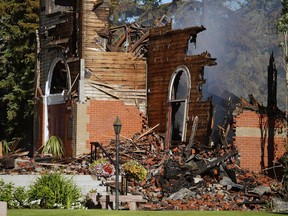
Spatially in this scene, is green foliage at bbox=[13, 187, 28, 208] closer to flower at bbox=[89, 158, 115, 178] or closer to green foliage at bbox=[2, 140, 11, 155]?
flower at bbox=[89, 158, 115, 178]

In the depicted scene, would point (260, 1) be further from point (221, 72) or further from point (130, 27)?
point (130, 27)

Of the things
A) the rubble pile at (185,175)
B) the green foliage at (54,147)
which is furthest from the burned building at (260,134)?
the green foliage at (54,147)

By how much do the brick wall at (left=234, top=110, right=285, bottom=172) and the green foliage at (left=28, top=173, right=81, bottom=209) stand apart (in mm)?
7834

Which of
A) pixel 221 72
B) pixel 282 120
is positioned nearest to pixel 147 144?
pixel 282 120

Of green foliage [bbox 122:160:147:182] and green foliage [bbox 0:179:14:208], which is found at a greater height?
green foliage [bbox 122:160:147:182]

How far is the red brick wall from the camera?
3712 cm

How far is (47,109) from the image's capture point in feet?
134

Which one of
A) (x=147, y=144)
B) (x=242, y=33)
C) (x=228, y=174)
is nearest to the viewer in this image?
(x=228, y=174)

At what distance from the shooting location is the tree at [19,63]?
1881 inches

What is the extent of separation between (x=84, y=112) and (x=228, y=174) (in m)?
6.39

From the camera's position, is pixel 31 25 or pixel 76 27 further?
pixel 31 25

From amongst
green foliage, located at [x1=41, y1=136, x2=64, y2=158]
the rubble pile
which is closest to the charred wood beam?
the rubble pile

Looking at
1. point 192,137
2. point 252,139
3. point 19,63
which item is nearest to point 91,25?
point 192,137

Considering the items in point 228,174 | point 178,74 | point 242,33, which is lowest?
point 228,174
